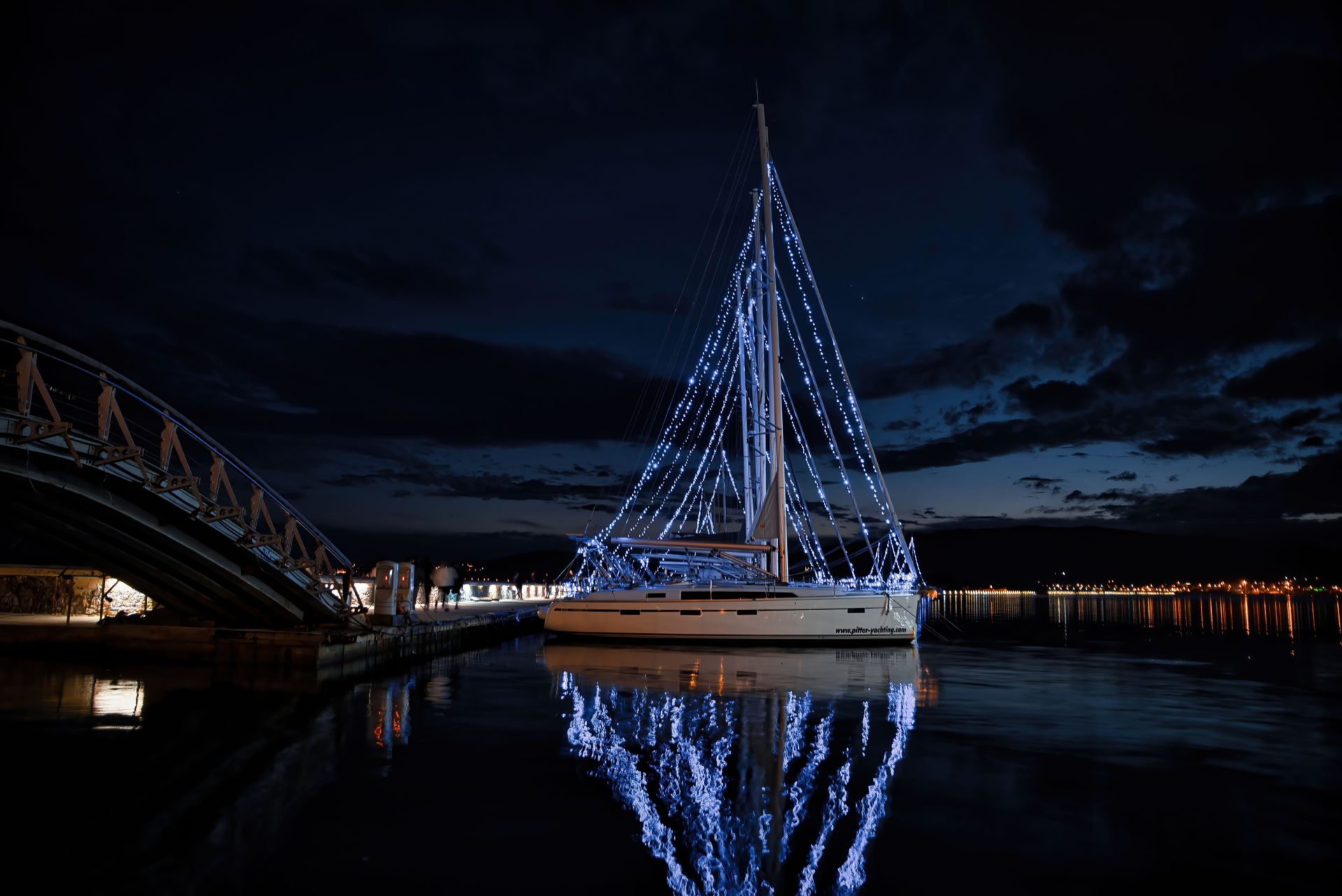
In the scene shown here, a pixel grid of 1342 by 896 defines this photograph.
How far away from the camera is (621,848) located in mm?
9664

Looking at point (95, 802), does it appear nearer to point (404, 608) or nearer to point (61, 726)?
point (61, 726)

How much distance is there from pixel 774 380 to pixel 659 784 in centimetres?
2915

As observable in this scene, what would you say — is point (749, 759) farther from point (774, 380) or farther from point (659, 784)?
point (774, 380)

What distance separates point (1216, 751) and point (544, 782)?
13.0 metres

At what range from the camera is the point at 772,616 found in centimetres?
3894

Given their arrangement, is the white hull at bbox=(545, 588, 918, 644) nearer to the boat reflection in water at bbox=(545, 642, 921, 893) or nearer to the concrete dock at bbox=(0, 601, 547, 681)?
the boat reflection in water at bbox=(545, 642, 921, 893)

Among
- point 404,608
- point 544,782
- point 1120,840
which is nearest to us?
point 1120,840

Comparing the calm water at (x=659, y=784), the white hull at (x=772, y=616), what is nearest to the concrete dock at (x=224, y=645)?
the calm water at (x=659, y=784)

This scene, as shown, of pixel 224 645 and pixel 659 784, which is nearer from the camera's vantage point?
pixel 659 784

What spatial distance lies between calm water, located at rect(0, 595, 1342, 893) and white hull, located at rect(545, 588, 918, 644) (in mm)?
12737

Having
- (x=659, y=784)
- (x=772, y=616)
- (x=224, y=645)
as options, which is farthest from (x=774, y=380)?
(x=659, y=784)

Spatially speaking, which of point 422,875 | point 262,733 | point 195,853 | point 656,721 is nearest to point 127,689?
point 262,733

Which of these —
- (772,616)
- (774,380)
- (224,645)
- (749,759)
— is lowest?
(749,759)

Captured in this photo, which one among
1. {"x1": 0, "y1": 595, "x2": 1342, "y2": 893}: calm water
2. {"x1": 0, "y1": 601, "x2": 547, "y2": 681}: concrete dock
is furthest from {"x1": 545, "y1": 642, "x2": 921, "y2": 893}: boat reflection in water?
{"x1": 0, "y1": 601, "x2": 547, "y2": 681}: concrete dock
